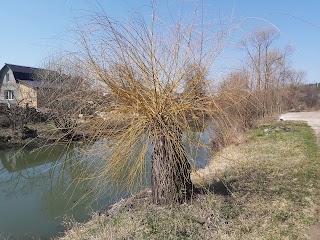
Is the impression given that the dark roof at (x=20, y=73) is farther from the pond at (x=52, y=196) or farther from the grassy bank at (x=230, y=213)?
the grassy bank at (x=230, y=213)

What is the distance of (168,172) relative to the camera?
13.1ft

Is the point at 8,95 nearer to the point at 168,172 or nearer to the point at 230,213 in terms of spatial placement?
the point at 168,172

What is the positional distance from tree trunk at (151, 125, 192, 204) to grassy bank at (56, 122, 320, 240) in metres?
0.15

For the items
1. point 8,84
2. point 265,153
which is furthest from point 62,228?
point 8,84

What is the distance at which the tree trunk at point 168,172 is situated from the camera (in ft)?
12.8

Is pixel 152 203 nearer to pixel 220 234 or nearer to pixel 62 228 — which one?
pixel 220 234

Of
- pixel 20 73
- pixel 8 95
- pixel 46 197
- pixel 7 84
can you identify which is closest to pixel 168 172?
pixel 46 197

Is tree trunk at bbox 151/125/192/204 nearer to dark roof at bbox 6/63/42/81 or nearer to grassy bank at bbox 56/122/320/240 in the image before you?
grassy bank at bbox 56/122/320/240

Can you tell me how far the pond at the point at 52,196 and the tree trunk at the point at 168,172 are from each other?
0.72ft

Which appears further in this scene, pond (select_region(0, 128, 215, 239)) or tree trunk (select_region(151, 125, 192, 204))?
pond (select_region(0, 128, 215, 239))

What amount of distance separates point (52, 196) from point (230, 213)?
5.23 meters

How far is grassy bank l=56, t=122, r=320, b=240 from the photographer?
331cm

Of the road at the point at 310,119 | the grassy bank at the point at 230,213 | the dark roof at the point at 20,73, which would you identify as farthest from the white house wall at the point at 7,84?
the grassy bank at the point at 230,213

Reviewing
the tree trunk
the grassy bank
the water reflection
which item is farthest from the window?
the tree trunk
